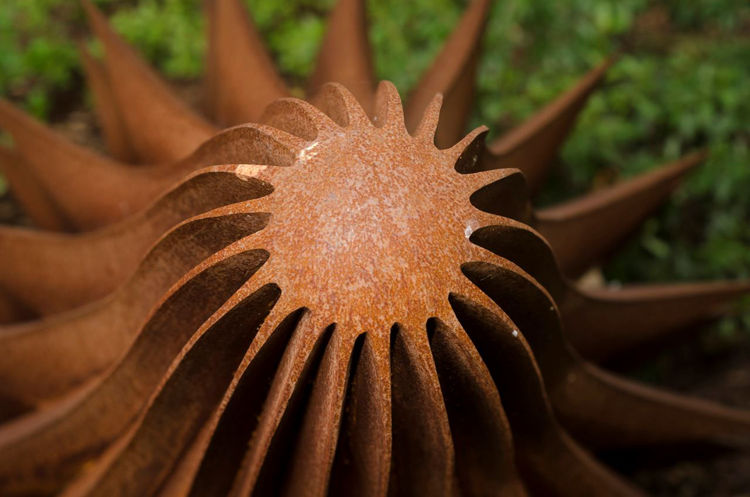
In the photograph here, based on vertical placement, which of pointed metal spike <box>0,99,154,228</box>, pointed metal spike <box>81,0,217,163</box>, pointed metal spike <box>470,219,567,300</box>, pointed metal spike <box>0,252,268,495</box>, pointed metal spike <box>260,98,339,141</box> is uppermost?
pointed metal spike <box>81,0,217,163</box>

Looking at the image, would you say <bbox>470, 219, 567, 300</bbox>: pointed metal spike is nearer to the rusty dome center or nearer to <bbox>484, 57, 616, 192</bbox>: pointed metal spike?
the rusty dome center

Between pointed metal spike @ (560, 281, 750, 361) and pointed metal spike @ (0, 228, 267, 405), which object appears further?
pointed metal spike @ (560, 281, 750, 361)

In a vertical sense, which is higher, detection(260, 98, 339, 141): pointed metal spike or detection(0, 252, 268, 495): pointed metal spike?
detection(260, 98, 339, 141): pointed metal spike

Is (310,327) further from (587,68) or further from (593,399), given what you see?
(587,68)

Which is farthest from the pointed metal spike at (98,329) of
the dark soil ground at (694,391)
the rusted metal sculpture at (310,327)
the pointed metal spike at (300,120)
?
the dark soil ground at (694,391)

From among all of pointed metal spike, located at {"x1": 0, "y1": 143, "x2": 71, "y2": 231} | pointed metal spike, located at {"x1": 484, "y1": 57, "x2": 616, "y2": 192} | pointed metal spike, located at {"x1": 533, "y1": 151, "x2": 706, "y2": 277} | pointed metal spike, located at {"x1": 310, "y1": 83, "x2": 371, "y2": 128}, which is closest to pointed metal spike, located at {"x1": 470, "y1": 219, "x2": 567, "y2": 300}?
pointed metal spike, located at {"x1": 310, "y1": 83, "x2": 371, "y2": 128}

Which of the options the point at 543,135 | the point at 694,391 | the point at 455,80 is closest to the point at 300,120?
the point at 455,80
